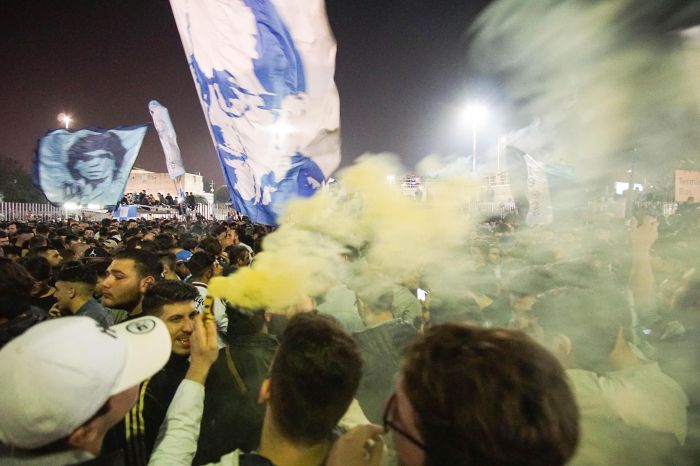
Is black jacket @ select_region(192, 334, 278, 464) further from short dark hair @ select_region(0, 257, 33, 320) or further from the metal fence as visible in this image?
the metal fence

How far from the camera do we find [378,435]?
151cm

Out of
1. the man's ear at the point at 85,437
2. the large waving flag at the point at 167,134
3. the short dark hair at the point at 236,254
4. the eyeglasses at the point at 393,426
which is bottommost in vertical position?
the man's ear at the point at 85,437

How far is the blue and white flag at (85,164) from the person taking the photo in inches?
441

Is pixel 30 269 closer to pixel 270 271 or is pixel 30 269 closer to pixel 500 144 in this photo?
pixel 270 271

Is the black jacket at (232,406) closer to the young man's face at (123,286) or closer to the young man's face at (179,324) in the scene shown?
the young man's face at (179,324)

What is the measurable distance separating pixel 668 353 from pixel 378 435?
2752 mm

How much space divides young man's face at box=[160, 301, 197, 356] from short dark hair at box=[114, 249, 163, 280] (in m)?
1.27

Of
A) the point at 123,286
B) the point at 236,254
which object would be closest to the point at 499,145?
the point at 236,254

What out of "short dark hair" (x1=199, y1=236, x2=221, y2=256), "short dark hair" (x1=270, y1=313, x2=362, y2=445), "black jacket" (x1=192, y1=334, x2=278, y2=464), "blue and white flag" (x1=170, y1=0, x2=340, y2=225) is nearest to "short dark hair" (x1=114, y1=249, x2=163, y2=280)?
"blue and white flag" (x1=170, y1=0, x2=340, y2=225)

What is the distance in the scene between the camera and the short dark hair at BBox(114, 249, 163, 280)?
420 cm

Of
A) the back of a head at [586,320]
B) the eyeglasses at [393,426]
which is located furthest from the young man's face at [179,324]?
the back of a head at [586,320]

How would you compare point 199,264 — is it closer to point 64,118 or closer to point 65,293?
point 65,293

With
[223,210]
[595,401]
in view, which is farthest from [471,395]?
[223,210]

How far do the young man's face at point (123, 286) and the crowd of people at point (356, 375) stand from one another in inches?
0.5
